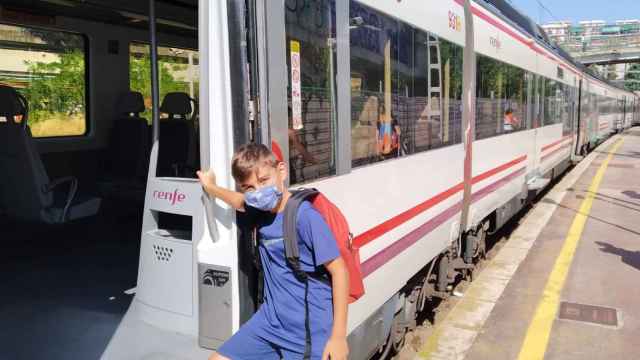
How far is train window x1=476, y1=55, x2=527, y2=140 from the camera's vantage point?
20.5 feet

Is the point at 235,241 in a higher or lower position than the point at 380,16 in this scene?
lower

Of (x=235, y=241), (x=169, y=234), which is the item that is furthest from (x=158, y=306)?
(x=235, y=241)

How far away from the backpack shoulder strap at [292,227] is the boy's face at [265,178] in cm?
8

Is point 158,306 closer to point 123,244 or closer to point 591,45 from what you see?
point 123,244

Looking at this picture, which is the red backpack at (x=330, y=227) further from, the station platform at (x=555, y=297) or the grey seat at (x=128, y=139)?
the grey seat at (x=128, y=139)

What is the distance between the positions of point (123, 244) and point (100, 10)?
2535 millimetres

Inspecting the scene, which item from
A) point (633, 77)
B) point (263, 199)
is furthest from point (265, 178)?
point (633, 77)

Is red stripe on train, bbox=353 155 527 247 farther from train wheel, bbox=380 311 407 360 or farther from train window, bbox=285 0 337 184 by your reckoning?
train wheel, bbox=380 311 407 360

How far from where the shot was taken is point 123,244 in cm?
570

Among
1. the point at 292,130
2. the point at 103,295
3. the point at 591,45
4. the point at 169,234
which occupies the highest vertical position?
the point at 591,45

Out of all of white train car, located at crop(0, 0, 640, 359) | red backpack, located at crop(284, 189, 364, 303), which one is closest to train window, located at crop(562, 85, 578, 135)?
white train car, located at crop(0, 0, 640, 359)

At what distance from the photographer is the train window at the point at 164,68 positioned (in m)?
7.14

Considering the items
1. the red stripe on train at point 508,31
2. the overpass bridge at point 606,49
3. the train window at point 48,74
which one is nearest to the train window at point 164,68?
the train window at point 48,74

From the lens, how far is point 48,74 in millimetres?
6383
